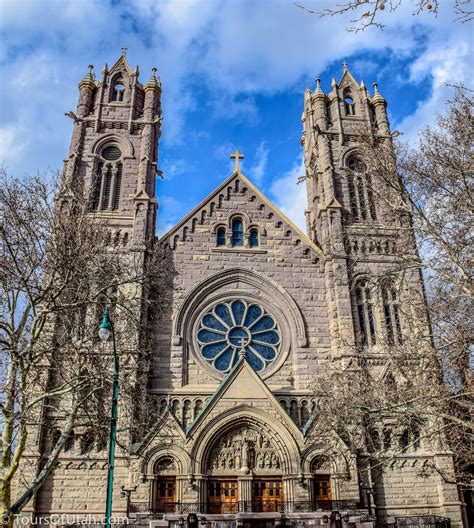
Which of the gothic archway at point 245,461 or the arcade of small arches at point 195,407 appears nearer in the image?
the gothic archway at point 245,461

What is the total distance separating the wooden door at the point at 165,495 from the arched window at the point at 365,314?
9236 millimetres

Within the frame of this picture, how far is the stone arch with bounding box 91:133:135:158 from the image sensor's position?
2612 centimetres

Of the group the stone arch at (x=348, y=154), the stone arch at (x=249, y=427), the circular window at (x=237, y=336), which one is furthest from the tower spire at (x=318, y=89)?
the stone arch at (x=249, y=427)

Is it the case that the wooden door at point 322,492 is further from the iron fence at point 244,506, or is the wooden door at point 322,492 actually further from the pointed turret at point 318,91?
the pointed turret at point 318,91

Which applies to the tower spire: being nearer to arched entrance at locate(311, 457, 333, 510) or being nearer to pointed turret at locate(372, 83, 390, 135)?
pointed turret at locate(372, 83, 390, 135)

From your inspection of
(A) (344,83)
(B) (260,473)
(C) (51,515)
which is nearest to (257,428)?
(B) (260,473)

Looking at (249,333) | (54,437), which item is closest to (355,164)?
(249,333)

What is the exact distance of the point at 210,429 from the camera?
734 inches

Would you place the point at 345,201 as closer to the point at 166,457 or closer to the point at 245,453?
the point at 245,453

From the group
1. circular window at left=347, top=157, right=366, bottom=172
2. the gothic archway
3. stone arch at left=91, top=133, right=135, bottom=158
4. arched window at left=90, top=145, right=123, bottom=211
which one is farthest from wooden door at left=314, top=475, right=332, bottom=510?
stone arch at left=91, top=133, right=135, bottom=158

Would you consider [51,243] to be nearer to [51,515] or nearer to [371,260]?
[51,515]

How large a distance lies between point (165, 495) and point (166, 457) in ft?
4.00

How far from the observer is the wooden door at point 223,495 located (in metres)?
18.3

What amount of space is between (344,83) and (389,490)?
20.9 metres
